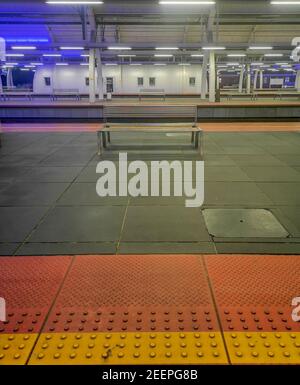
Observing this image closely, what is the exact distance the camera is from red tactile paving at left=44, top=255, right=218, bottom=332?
7.27ft

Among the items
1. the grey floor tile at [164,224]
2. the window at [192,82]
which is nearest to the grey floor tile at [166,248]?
the grey floor tile at [164,224]

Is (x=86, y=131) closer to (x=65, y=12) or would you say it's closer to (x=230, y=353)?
(x=230, y=353)

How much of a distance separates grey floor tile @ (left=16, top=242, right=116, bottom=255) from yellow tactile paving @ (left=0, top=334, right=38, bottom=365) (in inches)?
44.5

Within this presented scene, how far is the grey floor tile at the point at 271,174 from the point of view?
5666 mm

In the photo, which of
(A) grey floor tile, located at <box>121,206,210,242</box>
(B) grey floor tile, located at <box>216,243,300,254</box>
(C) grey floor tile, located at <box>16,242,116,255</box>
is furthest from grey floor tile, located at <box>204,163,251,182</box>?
(C) grey floor tile, located at <box>16,242,116,255</box>

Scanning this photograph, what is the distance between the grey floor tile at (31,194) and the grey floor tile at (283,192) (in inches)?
132

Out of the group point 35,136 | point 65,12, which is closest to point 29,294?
point 35,136

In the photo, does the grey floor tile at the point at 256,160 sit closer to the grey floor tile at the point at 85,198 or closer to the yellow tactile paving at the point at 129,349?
the grey floor tile at the point at 85,198

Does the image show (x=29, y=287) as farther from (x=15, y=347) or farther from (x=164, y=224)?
(x=164, y=224)

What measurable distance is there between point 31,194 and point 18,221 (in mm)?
1062

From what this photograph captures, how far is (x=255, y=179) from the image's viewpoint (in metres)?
5.71

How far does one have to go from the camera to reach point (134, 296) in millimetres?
2518

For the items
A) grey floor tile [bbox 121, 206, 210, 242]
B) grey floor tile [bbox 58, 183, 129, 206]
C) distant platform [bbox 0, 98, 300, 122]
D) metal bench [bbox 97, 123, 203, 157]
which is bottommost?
grey floor tile [bbox 121, 206, 210, 242]

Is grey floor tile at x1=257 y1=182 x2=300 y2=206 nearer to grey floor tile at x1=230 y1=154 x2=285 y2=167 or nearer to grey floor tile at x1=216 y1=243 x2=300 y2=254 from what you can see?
grey floor tile at x1=216 y1=243 x2=300 y2=254
